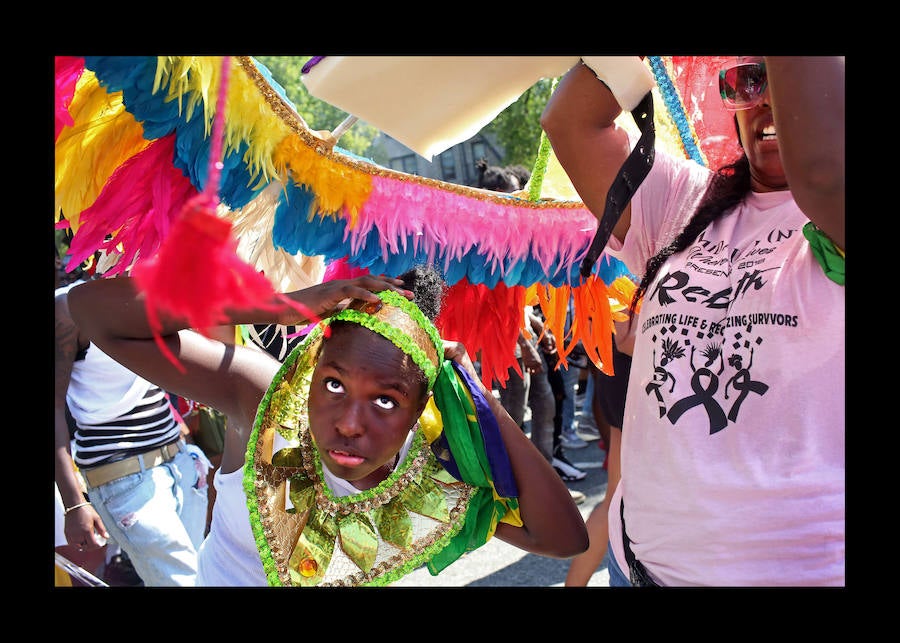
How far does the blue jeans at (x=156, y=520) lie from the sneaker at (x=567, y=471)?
107 inches

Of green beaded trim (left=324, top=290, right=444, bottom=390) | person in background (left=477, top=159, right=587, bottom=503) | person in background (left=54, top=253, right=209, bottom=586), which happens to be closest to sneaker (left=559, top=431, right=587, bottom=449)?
person in background (left=477, top=159, right=587, bottom=503)

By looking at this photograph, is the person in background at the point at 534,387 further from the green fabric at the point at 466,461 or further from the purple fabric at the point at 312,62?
the purple fabric at the point at 312,62

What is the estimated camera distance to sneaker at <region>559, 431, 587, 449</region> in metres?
5.98

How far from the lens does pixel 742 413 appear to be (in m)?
→ 1.20

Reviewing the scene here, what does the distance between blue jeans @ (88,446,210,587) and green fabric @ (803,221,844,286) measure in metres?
2.21

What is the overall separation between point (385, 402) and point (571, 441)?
4676 mm

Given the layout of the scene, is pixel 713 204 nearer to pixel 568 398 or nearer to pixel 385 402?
pixel 385 402

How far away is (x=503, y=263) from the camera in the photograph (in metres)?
1.95

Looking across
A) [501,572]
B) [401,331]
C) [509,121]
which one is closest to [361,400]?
[401,331]

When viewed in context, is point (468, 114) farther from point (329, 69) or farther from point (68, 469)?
point (68, 469)

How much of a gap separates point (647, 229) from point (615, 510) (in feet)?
1.68

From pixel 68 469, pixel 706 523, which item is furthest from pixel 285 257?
pixel 68 469

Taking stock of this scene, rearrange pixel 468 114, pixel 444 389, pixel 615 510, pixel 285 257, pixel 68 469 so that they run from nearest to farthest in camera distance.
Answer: pixel 468 114 → pixel 615 510 → pixel 444 389 → pixel 285 257 → pixel 68 469

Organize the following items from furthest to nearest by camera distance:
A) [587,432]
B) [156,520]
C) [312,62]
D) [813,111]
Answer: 1. [587,432]
2. [156,520]
3. [312,62]
4. [813,111]
